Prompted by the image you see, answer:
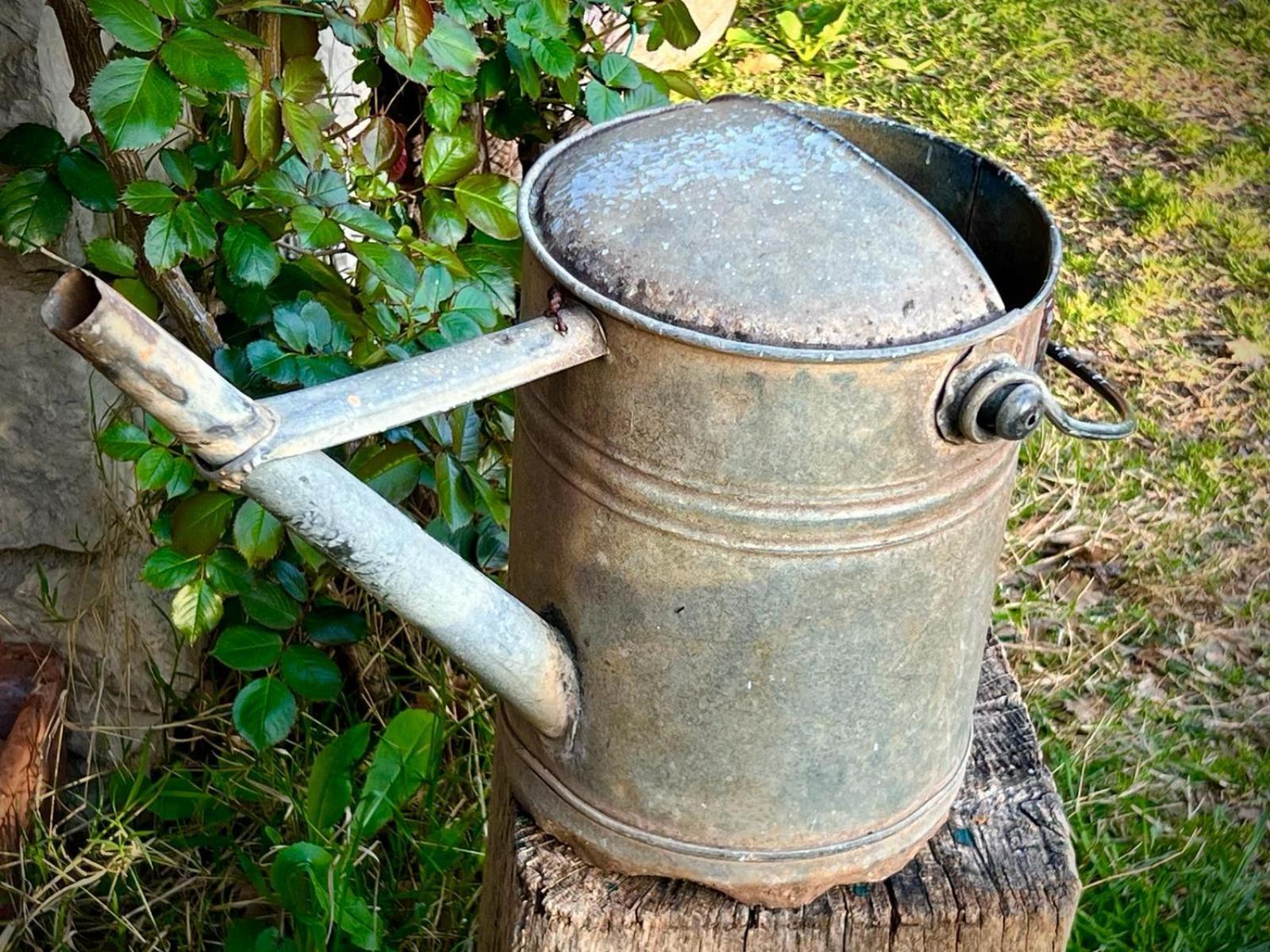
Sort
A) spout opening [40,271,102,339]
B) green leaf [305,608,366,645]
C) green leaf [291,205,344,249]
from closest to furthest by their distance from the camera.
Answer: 1. spout opening [40,271,102,339]
2. green leaf [291,205,344,249]
3. green leaf [305,608,366,645]

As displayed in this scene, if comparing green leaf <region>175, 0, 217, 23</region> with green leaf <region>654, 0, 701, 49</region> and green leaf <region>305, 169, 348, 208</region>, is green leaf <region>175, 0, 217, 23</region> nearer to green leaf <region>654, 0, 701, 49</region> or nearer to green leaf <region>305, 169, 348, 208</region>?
green leaf <region>305, 169, 348, 208</region>

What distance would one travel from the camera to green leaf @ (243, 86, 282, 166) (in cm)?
139

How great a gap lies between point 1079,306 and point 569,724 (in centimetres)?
255

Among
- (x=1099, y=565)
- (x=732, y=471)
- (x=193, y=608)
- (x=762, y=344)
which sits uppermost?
(x=762, y=344)

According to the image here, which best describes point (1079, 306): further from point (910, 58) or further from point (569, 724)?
point (569, 724)

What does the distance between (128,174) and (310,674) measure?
619 mm

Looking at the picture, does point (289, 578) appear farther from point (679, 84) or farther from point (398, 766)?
point (679, 84)

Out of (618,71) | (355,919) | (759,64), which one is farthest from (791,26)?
(355,919)

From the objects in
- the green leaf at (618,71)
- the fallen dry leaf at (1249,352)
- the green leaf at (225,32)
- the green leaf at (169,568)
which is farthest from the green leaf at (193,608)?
the fallen dry leaf at (1249,352)

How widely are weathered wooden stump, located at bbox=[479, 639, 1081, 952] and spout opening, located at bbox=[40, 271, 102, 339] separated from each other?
30.1 inches

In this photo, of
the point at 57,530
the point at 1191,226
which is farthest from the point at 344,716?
the point at 1191,226

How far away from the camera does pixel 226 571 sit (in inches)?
63.7

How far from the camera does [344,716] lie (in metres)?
2.16

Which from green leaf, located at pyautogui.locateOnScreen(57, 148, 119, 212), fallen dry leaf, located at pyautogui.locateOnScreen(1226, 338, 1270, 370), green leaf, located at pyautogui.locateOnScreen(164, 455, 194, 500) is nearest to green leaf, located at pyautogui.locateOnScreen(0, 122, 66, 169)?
green leaf, located at pyautogui.locateOnScreen(57, 148, 119, 212)
